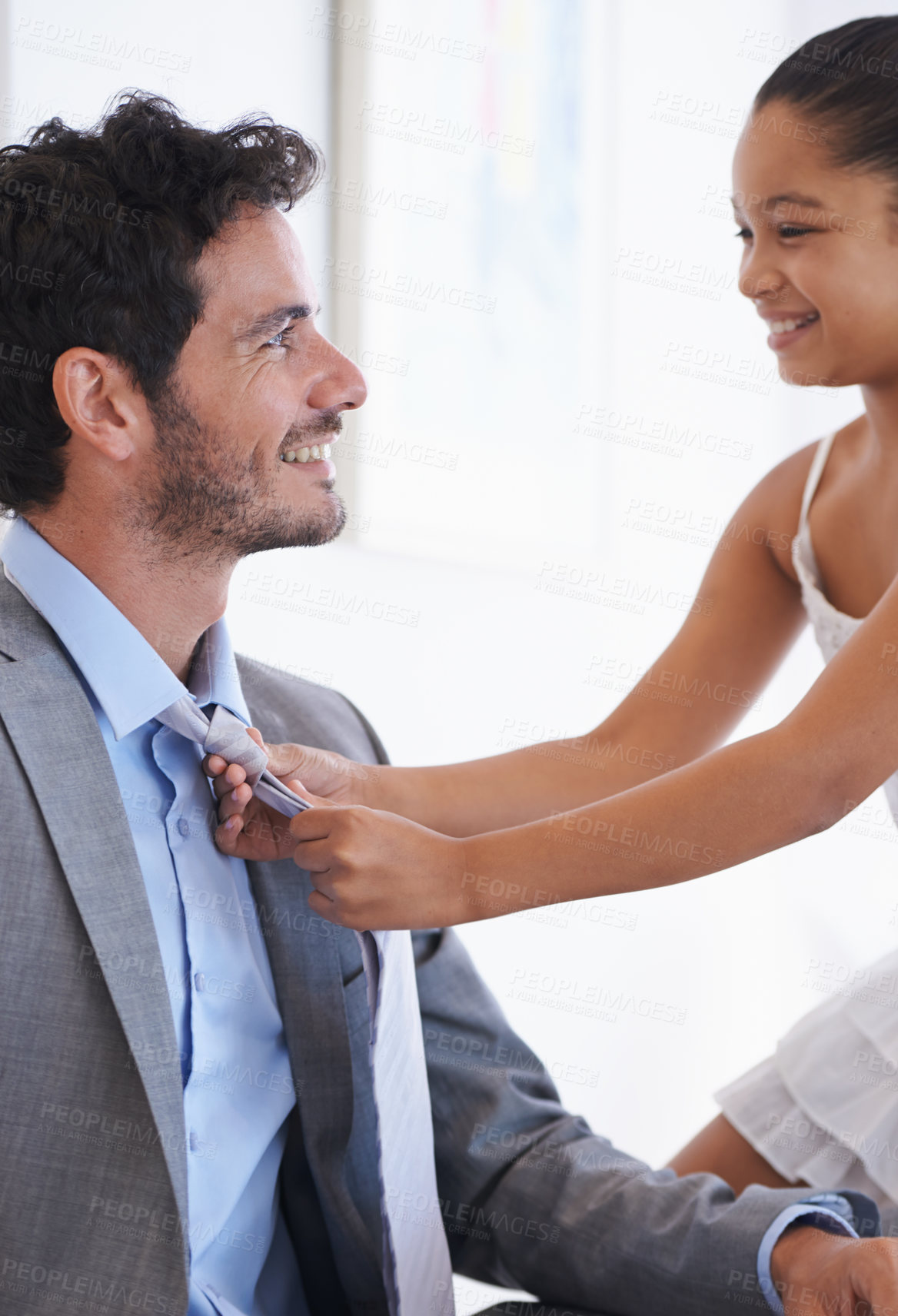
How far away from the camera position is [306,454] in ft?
4.56

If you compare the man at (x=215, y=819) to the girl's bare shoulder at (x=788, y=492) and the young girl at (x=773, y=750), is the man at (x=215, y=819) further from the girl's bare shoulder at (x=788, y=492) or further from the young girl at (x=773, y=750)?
the girl's bare shoulder at (x=788, y=492)

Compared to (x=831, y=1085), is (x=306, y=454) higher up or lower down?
higher up

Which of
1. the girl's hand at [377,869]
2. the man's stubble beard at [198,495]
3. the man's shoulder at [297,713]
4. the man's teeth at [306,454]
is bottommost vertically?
the girl's hand at [377,869]

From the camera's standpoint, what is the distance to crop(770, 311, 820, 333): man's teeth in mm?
1426

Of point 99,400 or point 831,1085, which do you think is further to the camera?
point 831,1085

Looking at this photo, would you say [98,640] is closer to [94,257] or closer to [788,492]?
[94,257]

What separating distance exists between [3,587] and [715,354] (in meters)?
2.59

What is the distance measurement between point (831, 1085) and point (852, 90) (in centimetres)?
115

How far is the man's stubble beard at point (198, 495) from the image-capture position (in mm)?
1316


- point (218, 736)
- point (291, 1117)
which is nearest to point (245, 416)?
point (218, 736)

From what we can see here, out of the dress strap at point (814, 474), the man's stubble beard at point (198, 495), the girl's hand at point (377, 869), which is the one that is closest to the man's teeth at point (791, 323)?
the dress strap at point (814, 474)

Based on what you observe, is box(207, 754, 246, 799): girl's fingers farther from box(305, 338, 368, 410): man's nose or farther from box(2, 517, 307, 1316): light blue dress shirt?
box(305, 338, 368, 410): man's nose

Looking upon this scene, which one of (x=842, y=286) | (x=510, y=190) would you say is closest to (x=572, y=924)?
(x=510, y=190)

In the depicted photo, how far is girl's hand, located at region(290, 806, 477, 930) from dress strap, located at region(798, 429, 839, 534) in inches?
28.6
